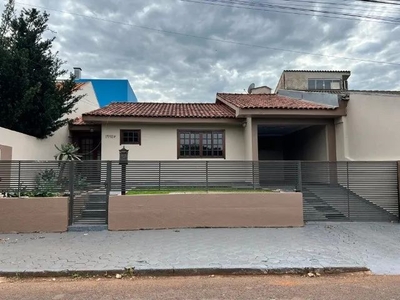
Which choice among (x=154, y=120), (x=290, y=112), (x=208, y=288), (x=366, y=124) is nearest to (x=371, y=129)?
(x=366, y=124)

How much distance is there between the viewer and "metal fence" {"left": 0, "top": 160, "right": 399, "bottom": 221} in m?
8.70

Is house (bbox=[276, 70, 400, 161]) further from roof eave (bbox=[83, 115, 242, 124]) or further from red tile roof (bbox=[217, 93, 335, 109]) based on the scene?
roof eave (bbox=[83, 115, 242, 124])

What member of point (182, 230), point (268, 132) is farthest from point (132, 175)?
point (268, 132)

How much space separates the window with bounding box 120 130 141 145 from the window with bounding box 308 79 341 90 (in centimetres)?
1773

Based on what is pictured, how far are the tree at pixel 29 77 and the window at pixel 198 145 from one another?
5422mm

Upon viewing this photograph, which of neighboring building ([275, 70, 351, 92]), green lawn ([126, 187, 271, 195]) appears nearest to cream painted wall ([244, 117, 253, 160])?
green lawn ([126, 187, 271, 195])

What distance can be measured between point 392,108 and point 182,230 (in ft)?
27.4

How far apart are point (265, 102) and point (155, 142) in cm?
551

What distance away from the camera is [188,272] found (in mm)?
5492

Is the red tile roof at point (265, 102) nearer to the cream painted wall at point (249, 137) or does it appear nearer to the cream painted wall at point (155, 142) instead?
the cream painted wall at point (249, 137)

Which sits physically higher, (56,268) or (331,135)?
(331,135)

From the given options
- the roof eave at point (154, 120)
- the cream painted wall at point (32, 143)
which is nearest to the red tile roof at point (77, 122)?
the cream painted wall at point (32, 143)

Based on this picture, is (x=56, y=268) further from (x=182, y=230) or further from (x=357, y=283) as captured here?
(x=357, y=283)

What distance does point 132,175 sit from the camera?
9.19m
